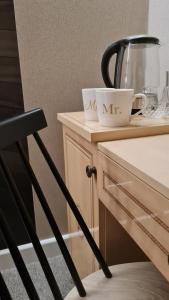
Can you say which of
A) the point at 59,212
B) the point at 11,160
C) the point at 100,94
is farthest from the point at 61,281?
the point at 100,94

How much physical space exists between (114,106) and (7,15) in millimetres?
652

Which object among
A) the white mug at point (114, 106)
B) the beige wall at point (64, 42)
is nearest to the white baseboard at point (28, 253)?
the beige wall at point (64, 42)

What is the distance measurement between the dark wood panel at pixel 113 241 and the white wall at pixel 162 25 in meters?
0.60

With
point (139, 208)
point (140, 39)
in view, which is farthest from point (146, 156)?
point (140, 39)

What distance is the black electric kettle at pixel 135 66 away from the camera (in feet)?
3.09

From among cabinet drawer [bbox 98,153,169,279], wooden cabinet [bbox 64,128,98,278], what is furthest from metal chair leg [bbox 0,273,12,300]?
wooden cabinet [bbox 64,128,98,278]

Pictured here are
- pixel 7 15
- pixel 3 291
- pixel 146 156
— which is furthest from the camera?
pixel 7 15

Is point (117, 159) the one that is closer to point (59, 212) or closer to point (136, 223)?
point (136, 223)

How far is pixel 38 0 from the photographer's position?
1.05 m

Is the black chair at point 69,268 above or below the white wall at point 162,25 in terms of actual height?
below

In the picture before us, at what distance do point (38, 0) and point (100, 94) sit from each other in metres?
0.57

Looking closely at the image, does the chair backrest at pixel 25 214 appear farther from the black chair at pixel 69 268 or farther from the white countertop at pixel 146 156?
the white countertop at pixel 146 156

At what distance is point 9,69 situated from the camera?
114 cm

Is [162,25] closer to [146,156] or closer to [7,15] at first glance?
[7,15]
